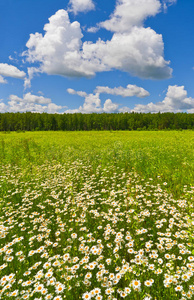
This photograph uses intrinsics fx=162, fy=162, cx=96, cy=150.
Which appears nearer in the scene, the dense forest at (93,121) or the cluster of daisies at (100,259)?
the cluster of daisies at (100,259)

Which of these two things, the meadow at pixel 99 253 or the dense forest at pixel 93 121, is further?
the dense forest at pixel 93 121

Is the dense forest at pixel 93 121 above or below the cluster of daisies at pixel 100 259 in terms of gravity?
above

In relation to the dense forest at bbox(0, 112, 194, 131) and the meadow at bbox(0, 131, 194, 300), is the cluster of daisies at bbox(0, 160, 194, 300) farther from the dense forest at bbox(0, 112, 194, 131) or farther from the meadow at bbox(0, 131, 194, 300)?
the dense forest at bbox(0, 112, 194, 131)

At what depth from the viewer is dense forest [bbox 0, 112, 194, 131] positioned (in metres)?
113

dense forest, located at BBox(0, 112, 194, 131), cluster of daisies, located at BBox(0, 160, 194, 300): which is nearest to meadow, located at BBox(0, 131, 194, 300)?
cluster of daisies, located at BBox(0, 160, 194, 300)

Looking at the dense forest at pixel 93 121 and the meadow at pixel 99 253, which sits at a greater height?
the dense forest at pixel 93 121

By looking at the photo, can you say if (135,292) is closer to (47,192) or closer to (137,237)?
(137,237)

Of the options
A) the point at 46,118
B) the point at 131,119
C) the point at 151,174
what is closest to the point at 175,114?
the point at 131,119

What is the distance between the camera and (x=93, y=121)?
123 m

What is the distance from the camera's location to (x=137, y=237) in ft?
11.1

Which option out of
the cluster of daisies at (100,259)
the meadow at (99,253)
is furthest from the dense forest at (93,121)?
the cluster of daisies at (100,259)

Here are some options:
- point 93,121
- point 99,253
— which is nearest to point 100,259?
point 99,253

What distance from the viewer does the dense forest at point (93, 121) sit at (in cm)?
11325

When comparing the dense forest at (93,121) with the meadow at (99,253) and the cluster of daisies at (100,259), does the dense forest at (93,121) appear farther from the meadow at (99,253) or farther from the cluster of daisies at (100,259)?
the cluster of daisies at (100,259)
